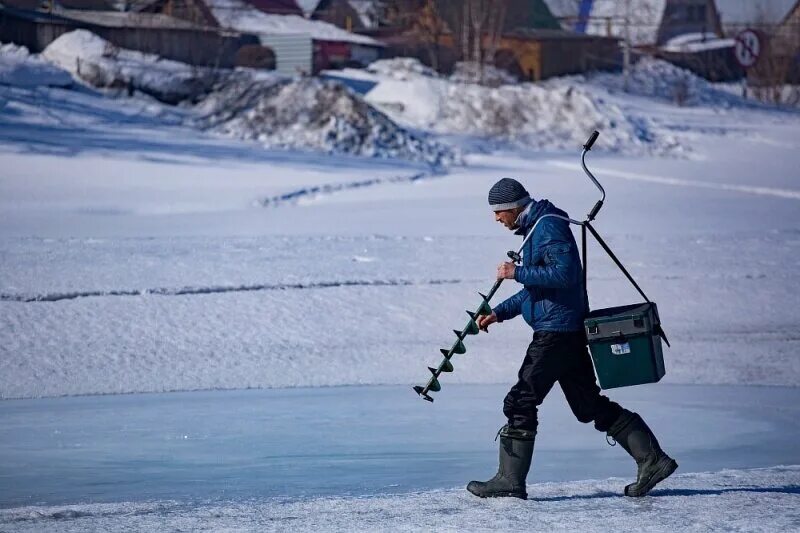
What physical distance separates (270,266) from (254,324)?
234 cm

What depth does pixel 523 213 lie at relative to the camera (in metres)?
4.98

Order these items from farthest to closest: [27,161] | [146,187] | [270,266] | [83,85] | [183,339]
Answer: [83,85]
[27,161]
[146,187]
[270,266]
[183,339]

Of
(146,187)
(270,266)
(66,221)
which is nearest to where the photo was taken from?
(270,266)

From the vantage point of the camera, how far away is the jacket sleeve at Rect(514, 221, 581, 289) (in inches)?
189

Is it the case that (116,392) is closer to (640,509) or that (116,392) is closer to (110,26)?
(640,509)

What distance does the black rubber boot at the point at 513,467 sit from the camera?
5004 mm

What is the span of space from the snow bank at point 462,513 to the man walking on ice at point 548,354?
130 mm

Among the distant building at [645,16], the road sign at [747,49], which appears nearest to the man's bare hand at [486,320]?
the road sign at [747,49]

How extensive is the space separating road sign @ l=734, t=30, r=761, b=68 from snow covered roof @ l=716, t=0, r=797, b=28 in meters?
14.6

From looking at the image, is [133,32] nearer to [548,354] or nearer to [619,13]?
[619,13]

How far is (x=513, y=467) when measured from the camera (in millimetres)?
5004

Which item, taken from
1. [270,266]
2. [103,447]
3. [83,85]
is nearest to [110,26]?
[83,85]

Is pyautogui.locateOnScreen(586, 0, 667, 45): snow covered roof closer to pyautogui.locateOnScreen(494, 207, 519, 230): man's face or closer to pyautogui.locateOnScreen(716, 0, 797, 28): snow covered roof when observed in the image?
pyautogui.locateOnScreen(716, 0, 797, 28): snow covered roof

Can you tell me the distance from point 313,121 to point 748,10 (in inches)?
1837
